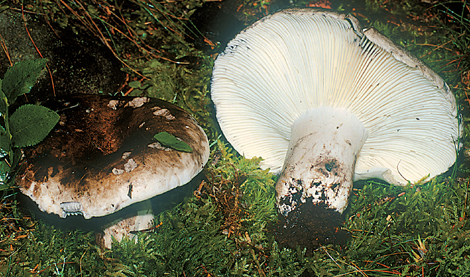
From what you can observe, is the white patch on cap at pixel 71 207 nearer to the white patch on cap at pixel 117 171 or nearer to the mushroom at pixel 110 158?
the mushroom at pixel 110 158

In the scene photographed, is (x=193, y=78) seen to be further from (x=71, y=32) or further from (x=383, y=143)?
(x=383, y=143)

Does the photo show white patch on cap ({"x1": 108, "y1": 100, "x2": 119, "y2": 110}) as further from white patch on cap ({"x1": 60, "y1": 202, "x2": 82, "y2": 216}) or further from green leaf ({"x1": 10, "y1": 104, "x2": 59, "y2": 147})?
white patch on cap ({"x1": 60, "y1": 202, "x2": 82, "y2": 216})

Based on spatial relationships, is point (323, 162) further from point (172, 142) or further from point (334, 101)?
point (172, 142)

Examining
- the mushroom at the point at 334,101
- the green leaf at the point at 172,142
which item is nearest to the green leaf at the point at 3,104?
the green leaf at the point at 172,142

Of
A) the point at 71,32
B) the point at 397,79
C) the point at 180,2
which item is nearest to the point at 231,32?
the point at 180,2

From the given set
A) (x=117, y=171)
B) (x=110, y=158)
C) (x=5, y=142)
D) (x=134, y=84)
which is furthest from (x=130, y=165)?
(x=134, y=84)

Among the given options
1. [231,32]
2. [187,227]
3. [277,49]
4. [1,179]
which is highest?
[277,49]

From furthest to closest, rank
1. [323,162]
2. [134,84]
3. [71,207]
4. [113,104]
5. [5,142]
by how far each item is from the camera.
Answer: [134,84] → [113,104] → [323,162] → [5,142] → [71,207]
